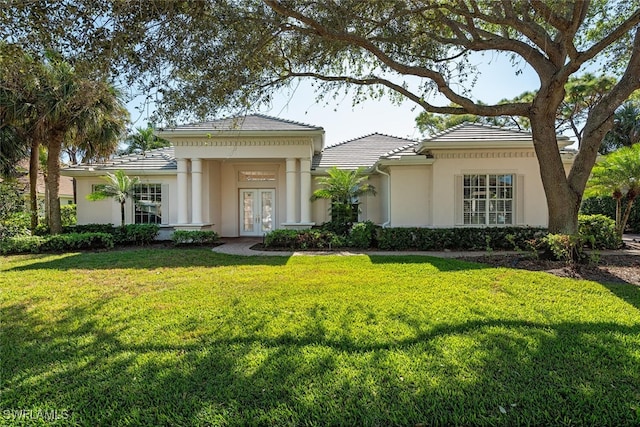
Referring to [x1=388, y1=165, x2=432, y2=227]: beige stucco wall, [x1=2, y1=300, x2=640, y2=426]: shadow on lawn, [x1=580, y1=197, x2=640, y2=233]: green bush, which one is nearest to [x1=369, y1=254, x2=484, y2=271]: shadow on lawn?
[x1=388, y1=165, x2=432, y2=227]: beige stucco wall

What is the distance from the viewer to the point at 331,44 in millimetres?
9023

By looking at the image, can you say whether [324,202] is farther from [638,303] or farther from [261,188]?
[638,303]

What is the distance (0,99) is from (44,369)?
43.6 ft

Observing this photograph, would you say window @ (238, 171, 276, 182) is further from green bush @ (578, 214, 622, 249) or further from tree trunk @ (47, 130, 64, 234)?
green bush @ (578, 214, 622, 249)

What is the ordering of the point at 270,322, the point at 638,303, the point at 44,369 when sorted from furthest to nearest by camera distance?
the point at 638,303, the point at 270,322, the point at 44,369

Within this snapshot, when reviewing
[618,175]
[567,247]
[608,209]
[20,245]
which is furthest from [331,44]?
[608,209]

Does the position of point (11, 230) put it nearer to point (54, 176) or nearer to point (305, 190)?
point (54, 176)

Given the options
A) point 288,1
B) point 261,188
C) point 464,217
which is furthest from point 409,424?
point 261,188

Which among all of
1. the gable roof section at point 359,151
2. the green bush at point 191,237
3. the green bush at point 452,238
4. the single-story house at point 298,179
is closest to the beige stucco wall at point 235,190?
the single-story house at point 298,179

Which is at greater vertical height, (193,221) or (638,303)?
(193,221)

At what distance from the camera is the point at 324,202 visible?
53.3 feet

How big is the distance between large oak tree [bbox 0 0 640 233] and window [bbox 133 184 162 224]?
8.79 m

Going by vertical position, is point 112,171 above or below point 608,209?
above

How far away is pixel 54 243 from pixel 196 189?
5452mm
